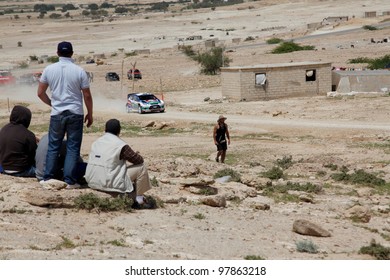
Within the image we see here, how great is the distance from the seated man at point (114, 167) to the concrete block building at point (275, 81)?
3157 cm

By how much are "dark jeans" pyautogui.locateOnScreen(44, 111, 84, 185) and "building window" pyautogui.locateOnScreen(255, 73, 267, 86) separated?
105 ft

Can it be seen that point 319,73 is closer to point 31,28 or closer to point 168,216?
point 168,216

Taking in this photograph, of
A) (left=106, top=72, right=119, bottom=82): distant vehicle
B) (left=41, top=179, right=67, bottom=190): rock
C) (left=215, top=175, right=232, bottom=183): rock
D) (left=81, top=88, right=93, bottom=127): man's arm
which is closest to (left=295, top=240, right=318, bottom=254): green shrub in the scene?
(left=81, top=88, right=93, bottom=127): man's arm

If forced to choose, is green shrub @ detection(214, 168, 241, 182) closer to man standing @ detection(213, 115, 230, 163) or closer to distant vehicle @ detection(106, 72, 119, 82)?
man standing @ detection(213, 115, 230, 163)

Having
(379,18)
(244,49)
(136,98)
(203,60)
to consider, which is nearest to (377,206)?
(136,98)

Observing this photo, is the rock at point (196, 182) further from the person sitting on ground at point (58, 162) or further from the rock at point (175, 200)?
the person sitting on ground at point (58, 162)

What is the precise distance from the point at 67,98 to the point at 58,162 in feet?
3.19

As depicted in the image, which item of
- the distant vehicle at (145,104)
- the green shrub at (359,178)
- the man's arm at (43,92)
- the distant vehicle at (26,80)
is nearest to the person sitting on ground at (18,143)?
the man's arm at (43,92)

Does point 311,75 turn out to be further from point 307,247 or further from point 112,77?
point 307,247

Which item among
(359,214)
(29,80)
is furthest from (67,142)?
(29,80)

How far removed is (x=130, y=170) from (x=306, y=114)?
26876 millimetres

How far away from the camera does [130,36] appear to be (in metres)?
114

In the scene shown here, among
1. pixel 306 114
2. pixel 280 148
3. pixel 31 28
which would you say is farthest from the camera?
pixel 31 28

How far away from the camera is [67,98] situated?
1142 cm
